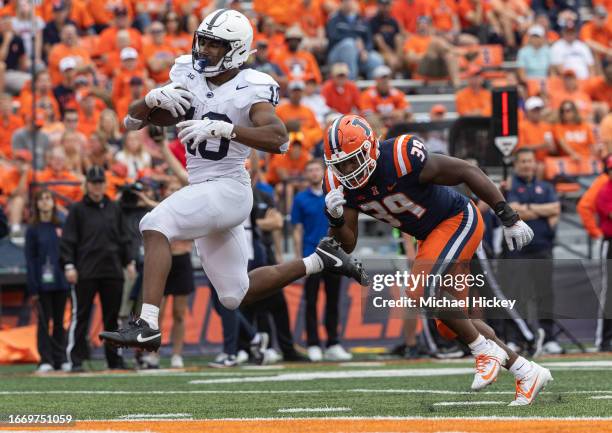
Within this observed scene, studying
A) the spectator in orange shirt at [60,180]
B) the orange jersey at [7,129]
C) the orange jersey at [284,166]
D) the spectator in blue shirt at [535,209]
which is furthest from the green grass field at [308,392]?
the orange jersey at [7,129]

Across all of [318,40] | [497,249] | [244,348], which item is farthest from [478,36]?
[244,348]

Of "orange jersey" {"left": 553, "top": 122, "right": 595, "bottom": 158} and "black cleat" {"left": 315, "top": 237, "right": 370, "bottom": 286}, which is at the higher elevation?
"orange jersey" {"left": 553, "top": 122, "right": 595, "bottom": 158}

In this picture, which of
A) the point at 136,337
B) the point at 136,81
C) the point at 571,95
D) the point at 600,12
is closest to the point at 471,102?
the point at 571,95

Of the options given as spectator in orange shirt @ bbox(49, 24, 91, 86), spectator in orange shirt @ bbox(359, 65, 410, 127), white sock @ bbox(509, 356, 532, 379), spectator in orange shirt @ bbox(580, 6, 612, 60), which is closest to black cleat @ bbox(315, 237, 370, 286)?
white sock @ bbox(509, 356, 532, 379)

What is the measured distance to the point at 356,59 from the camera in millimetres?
17812

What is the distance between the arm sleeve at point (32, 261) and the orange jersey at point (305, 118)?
4362 millimetres

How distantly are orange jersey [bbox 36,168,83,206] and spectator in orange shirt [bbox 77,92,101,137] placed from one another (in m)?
1.46

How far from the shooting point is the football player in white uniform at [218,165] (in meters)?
6.68

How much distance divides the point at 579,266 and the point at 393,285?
4.99m

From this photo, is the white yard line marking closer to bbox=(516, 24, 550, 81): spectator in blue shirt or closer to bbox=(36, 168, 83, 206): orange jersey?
bbox=(36, 168, 83, 206): orange jersey

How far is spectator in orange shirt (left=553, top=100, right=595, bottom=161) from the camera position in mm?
15742

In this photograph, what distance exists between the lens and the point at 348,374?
9773 mm

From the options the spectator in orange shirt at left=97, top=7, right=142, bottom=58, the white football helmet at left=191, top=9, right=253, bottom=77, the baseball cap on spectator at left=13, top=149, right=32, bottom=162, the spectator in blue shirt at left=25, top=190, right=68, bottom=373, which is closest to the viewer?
the white football helmet at left=191, top=9, right=253, bottom=77

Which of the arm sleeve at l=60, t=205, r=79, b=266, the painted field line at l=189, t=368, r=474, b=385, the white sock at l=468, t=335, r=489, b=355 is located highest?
the arm sleeve at l=60, t=205, r=79, b=266
